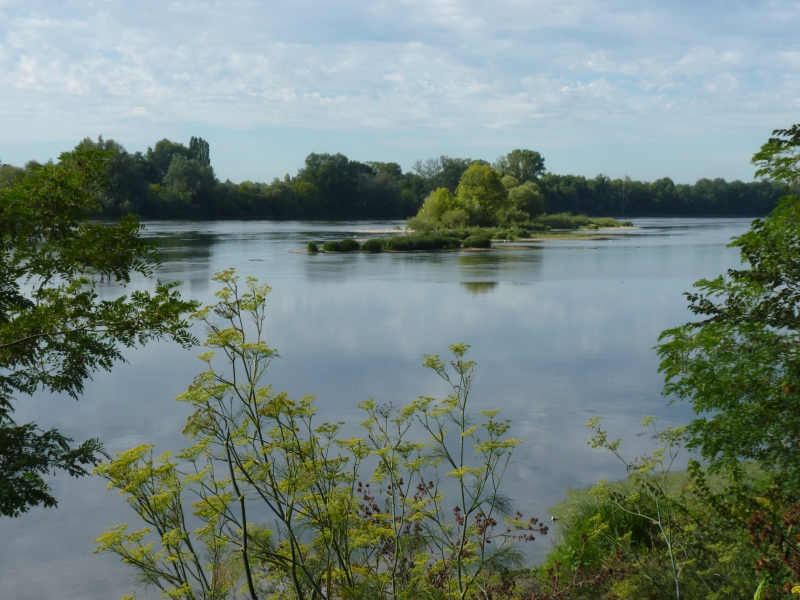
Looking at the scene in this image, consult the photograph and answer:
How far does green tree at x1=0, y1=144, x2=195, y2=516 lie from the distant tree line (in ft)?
195

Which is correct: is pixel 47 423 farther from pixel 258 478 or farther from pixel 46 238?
pixel 258 478

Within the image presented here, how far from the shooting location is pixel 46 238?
162 inches

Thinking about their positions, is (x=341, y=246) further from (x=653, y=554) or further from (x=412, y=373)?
(x=653, y=554)

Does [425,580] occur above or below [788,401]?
below

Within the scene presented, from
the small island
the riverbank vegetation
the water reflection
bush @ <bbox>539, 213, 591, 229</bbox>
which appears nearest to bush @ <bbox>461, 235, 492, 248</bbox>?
the small island

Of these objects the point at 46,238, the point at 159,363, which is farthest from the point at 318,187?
the point at 46,238

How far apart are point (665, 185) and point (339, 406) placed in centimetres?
12742

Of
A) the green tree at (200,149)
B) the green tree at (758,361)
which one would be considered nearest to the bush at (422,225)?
the green tree at (758,361)

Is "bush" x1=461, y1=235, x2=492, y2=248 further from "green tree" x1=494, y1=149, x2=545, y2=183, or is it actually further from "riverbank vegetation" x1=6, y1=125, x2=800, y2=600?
"green tree" x1=494, y1=149, x2=545, y2=183

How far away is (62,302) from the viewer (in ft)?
12.9

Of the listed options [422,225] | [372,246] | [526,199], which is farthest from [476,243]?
[526,199]

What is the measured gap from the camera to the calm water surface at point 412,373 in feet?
19.3

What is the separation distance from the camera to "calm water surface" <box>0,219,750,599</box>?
5891 millimetres

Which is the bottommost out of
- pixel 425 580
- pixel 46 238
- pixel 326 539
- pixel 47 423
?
pixel 47 423
